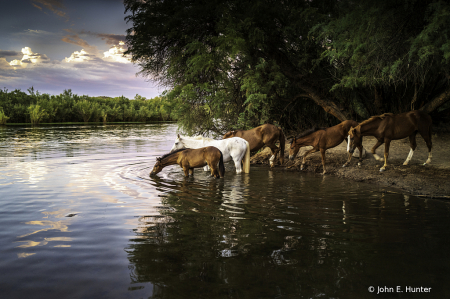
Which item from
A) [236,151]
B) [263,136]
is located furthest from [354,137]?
[236,151]

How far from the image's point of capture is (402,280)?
3207 millimetres

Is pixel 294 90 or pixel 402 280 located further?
pixel 294 90

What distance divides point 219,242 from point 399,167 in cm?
826

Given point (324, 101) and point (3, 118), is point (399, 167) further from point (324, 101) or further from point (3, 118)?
point (3, 118)

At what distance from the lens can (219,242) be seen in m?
4.26

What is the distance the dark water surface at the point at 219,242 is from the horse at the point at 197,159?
1.80 meters

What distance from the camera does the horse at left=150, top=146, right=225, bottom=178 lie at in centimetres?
973

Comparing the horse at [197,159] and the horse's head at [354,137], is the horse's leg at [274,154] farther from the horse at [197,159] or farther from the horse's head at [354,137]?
the horse at [197,159]

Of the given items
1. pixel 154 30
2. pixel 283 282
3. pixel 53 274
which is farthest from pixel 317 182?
pixel 154 30

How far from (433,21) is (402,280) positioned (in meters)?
6.89

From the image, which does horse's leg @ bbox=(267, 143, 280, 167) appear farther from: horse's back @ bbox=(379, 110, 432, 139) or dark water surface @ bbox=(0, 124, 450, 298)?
dark water surface @ bbox=(0, 124, 450, 298)

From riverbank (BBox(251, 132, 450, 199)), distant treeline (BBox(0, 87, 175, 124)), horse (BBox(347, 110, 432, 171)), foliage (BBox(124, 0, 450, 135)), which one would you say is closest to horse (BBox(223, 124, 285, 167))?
riverbank (BBox(251, 132, 450, 199))

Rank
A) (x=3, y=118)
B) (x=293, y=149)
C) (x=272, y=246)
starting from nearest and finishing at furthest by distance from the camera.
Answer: (x=272, y=246) → (x=293, y=149) → (x=3, y=118)

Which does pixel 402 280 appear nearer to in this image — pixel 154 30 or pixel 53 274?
pixel 53 274
